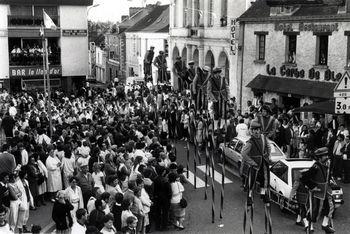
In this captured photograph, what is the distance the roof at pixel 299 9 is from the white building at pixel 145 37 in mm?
21893

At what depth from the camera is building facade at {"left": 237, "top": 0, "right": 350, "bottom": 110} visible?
26156mm

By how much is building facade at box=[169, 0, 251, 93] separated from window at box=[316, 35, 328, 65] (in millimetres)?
7416

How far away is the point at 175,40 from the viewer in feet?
152

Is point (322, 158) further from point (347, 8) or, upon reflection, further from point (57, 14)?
point (57, 14)

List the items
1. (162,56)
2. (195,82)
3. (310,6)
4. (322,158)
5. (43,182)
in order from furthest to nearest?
(310,6)
(162,56)
(195,82)
(43,182)
(322,158)

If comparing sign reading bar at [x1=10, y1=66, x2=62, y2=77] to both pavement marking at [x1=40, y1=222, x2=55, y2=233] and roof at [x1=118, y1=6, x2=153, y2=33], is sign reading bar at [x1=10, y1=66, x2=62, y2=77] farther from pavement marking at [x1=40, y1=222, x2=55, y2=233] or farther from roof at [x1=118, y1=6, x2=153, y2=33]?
pavement marking at [x1=40, y1=222, x2=55, y2=233]

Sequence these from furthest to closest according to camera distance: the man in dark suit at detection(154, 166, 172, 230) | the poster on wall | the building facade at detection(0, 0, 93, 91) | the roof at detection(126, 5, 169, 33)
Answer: the roof at detection(126, 5, 169, 33), the building facade at detection(0, 0, 93, 91), the poster on wall, the man in dark suit at detection(154, 166, 172, 230)

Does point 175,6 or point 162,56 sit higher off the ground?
point 175,6

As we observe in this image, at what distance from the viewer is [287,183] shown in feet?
51.7

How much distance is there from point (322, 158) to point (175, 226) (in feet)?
15.6

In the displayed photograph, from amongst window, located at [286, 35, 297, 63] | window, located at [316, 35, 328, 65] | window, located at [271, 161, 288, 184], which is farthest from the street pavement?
window, located at [286, 35, 297, 63]

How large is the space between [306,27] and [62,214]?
777 inches

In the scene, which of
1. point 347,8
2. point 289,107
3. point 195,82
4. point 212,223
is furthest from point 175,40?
point 212,223

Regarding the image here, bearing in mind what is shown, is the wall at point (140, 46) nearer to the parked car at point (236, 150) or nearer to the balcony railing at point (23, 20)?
the balcony railing at point (23, 20)
